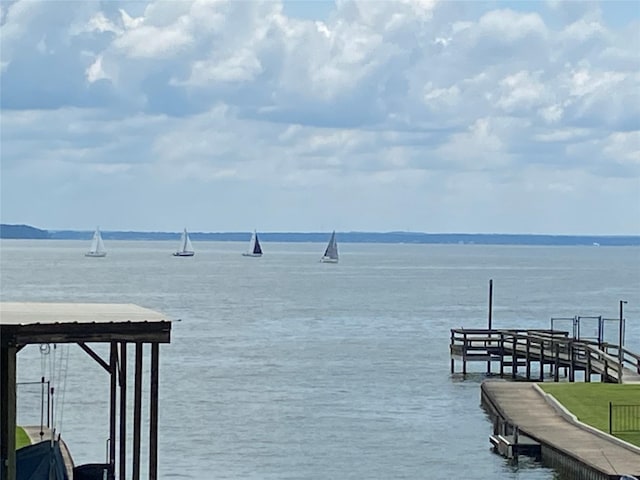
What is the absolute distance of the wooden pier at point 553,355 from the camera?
4247 centimetres

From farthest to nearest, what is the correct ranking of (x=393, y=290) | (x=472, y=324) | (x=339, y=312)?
(x=393, y=290), (x=339, y=312), (x=472, y=324)

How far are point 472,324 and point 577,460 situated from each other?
5758 cm

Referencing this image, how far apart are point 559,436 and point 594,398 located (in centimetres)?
620

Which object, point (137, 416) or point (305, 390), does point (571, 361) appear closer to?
point (305, 390)

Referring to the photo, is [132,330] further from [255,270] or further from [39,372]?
[255,270]

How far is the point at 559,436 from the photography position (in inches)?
1206

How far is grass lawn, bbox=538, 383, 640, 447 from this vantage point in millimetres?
32844

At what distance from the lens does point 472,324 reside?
84.8m

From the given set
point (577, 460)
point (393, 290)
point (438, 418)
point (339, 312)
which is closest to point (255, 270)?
point (393, 290)

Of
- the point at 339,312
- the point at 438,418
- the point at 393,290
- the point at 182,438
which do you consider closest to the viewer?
the point at 182,438

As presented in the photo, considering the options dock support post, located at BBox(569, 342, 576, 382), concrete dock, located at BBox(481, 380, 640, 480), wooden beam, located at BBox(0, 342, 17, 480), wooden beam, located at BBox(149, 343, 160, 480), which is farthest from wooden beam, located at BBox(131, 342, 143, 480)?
dock support post, located at BBox(569, 342, 576, 382)

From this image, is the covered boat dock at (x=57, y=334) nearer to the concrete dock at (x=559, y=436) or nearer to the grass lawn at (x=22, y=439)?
the grass lawn at (x=22, y=439)

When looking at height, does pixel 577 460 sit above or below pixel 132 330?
below

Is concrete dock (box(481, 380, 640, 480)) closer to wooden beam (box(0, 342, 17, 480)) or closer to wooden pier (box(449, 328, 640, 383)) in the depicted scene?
wooden pier (box(449, 328, 640, 383))
